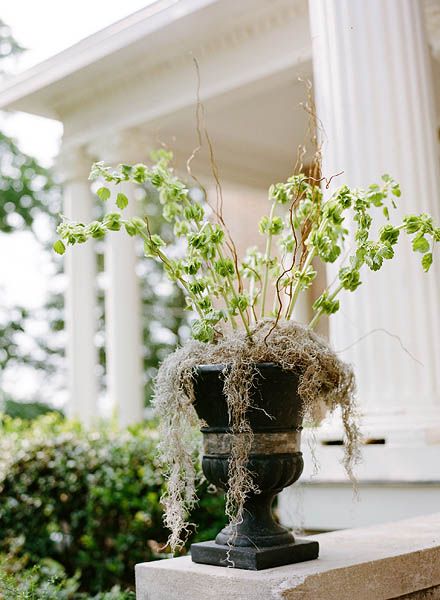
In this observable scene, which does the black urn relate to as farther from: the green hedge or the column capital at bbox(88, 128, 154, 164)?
the column capital at bbox(88, 128, 154, 164)

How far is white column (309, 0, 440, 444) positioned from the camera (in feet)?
15.9

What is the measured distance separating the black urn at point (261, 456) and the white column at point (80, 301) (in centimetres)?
744

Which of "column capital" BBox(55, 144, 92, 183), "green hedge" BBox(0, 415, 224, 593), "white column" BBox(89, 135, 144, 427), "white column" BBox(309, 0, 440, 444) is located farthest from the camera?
"column capital" BBox(55, 144, 92, 183)

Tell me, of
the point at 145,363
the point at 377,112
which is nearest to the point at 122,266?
the point at 377,112

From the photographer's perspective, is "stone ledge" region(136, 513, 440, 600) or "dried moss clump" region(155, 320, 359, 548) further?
"dried moss clump" region(155, 320, 359, 548)

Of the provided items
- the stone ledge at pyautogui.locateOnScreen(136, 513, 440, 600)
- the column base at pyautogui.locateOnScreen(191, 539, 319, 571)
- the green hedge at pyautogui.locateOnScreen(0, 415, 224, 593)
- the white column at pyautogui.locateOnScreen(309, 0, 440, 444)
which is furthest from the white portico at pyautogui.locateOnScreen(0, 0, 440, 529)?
the green hedge at pyautogui.locateOnScreen(0, 415, 224, 593)

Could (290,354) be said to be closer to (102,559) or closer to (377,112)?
(377,112)

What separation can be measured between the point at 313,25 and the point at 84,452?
3.60 meters

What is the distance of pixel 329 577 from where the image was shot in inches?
105

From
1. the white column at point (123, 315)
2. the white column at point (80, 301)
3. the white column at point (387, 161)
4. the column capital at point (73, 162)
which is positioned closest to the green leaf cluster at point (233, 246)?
the white column at point (387, 161)

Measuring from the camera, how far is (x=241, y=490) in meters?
2.79

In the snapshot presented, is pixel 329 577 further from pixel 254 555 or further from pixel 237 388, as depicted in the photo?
pixel 237 388

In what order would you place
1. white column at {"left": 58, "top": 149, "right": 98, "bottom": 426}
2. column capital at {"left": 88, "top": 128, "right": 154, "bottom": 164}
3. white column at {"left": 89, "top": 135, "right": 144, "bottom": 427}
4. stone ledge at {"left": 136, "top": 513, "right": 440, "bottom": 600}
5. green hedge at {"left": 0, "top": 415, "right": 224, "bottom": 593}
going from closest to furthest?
stone ledge at {"left": 136, "top": 513, "right": 440, "bottom": 600} < green hedge at {"left": 0, "top": 415, "right": 224, "bottom": 593} < white column at {"left": 89, "top": 135, "right": 144, "bottom": 427} < column capital at {"left": 88, "top": 128, "right": 154, "bottom": 164} < white column at {"left": 58, "top": 149, "right": 98, "bottom": 426}

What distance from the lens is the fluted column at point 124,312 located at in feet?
31.8
